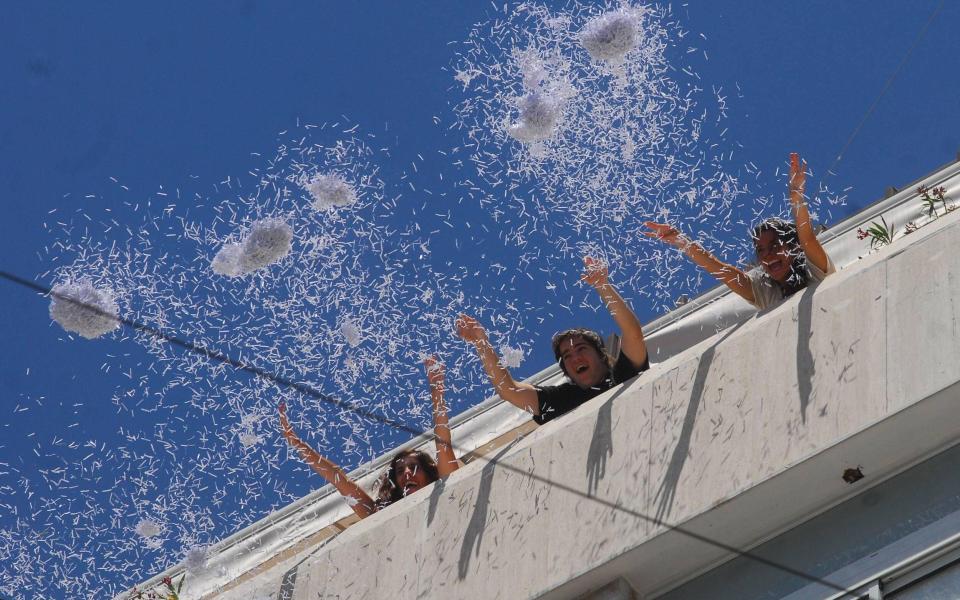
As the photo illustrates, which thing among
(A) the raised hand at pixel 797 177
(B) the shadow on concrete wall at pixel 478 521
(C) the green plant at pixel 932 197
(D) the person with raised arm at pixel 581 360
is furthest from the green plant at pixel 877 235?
(B) the shadow on concrete wall at pixel 478 521

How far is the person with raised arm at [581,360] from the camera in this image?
5.99 metres

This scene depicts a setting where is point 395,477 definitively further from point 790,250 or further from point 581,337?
point 790,250

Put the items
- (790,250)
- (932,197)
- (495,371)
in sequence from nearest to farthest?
(790,250) → (495,371) → (932,197)

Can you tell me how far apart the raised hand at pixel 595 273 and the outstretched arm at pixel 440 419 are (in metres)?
0.84

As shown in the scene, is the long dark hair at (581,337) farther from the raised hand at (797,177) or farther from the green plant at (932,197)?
the green plant at (932,197)

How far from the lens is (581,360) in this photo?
244 inches

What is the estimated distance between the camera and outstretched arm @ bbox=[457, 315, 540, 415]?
625 cm

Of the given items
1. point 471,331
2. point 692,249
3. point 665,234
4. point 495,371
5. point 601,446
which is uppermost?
point 471,331

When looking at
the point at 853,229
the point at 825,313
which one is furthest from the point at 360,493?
the point at 853,229

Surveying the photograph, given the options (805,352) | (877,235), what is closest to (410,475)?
(805,352)

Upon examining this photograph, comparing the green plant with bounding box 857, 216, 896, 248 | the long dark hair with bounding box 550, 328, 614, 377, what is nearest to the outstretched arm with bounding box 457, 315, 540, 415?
the long dark hair with bounding box 550, 328, 614, 377

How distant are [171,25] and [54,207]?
4.56 ft

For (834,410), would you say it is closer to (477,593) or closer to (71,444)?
(477,593)

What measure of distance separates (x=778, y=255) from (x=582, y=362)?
35.3 inches
